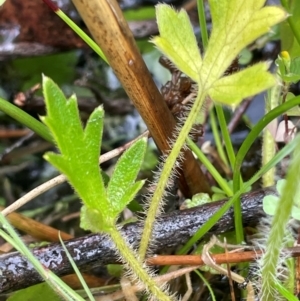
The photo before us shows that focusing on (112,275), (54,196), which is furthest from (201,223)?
(54,196)

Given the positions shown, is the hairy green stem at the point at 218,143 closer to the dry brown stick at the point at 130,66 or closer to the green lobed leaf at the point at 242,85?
the dry brown stick at the point at 130,66

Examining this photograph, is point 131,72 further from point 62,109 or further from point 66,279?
point 66,279

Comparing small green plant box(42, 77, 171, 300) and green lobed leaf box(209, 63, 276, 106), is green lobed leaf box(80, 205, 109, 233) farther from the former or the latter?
green lobed leaf box(209, 63, 276, 106)

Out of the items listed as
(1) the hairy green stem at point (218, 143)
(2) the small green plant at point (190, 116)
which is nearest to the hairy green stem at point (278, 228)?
(2) the small green plant at point (190, 116)

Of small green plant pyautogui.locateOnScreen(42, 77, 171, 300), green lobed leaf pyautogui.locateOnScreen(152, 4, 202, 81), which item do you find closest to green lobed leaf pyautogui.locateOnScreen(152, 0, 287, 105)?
green lobed leaf pyautogui.locateOnScreen(152, 4, 202, 81)

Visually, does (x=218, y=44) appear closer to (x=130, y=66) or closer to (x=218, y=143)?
(x=130, y=66)

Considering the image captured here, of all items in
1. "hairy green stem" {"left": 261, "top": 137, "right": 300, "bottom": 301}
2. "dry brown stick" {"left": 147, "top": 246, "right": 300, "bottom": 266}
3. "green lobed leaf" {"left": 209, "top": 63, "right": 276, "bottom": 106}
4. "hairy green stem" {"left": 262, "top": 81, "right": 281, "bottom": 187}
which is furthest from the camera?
"hairy green stem" {"left": 262, "top": 81, "right": 281, "bottom": 187}

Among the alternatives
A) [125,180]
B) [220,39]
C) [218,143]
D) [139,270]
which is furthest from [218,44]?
[218,143]
